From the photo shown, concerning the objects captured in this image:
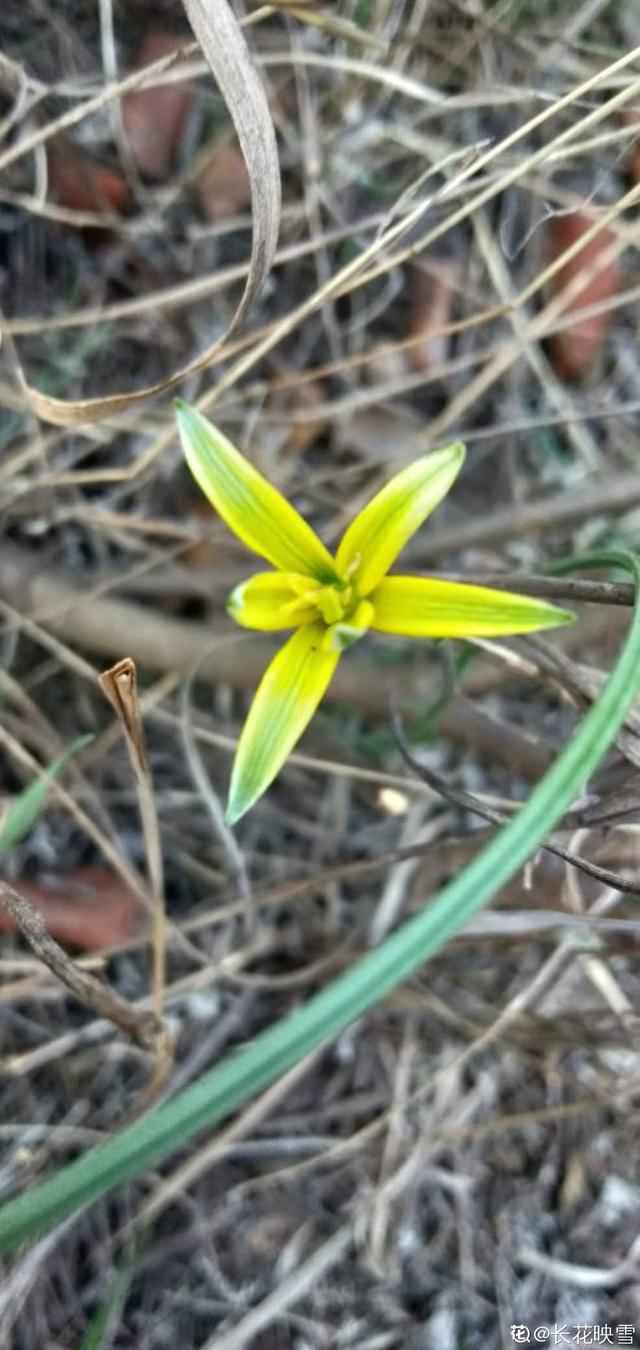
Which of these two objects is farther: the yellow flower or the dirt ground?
the dirt ground

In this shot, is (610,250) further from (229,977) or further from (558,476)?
(229,977)

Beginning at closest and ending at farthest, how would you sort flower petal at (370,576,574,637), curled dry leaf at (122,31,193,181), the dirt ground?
flower petal at (370,576,574,637) < the dirt ground < curled dry leaf at (122,31,193,181)

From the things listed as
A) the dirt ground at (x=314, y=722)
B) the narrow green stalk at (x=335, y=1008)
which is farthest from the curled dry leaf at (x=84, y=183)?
the narrow green stalk at (x=335, y=1008)

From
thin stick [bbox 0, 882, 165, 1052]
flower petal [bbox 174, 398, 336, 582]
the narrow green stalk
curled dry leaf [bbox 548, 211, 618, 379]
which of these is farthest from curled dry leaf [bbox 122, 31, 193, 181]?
the narrow green stalk

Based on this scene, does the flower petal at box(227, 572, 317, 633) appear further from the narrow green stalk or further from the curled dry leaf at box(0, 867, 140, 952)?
the curled dry leaf at box(0, 867, 140, 952)

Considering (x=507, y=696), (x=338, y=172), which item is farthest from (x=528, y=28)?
(x=507, y=696)

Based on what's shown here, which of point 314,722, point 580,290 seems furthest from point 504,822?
point 580,290
